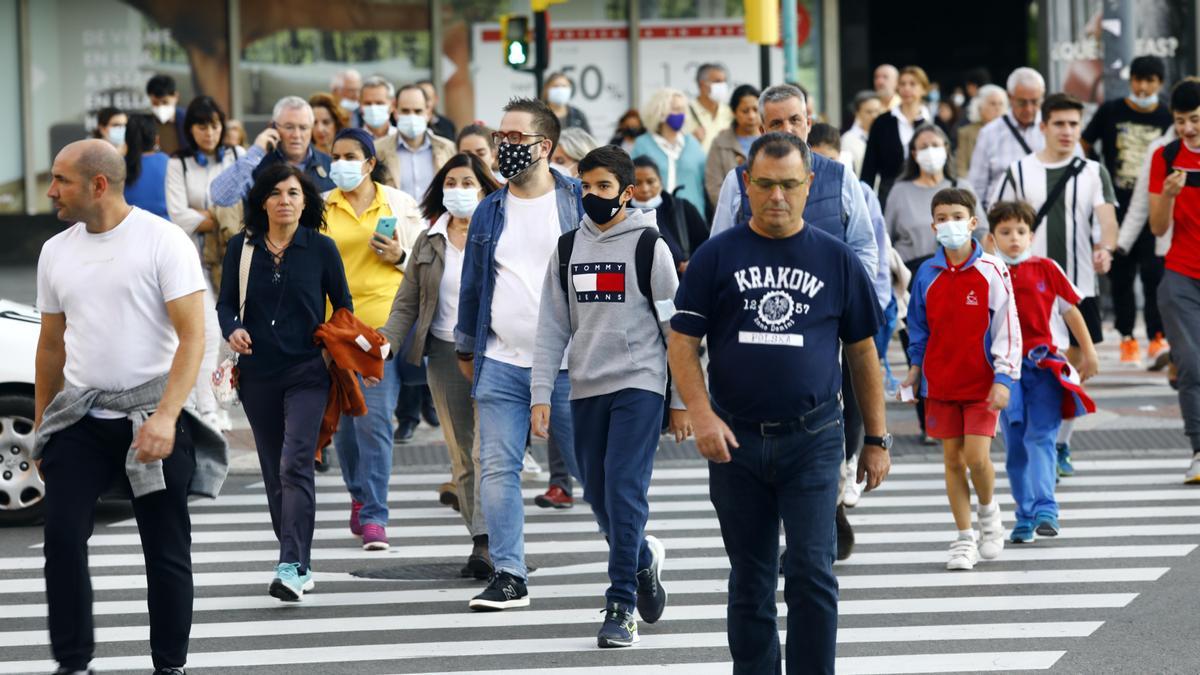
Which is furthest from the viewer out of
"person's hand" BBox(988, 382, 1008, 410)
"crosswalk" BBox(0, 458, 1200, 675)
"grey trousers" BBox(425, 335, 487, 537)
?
"grey trousers" BBox(425, 335, 487, 537)

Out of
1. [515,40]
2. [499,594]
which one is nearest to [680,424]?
[499,594]

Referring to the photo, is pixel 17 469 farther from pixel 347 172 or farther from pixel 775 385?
pixel 775 385

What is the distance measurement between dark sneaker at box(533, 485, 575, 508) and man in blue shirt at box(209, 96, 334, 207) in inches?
85.0

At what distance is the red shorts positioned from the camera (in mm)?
9625

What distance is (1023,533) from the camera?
1029 centimetres

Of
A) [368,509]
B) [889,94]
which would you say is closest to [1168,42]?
[889,94]

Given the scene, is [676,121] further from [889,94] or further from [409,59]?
[409,59]

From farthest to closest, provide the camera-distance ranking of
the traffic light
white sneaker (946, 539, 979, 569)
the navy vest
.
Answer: the traffic light
white sneaker (946, 539, 979, 569)
the navy vest

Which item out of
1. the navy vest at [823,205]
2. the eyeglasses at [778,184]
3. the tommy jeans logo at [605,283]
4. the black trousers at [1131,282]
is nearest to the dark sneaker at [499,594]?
the tommy jeans logo at [605,283]

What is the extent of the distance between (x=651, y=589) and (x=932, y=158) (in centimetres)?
511

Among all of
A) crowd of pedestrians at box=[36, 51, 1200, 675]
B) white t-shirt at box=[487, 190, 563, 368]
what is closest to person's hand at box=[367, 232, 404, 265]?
crowd of pedestrians at box=[36, 51, 1200, 675]

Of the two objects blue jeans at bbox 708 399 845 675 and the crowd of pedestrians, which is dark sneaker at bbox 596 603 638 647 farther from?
blue jeans at bbox 708 399 845 675

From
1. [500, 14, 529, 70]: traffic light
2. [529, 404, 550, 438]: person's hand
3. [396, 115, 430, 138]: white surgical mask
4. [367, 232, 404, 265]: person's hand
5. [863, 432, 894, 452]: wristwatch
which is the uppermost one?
[500, 14, 529, 70]: traffic light

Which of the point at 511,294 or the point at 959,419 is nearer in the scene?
the point at 511,294
